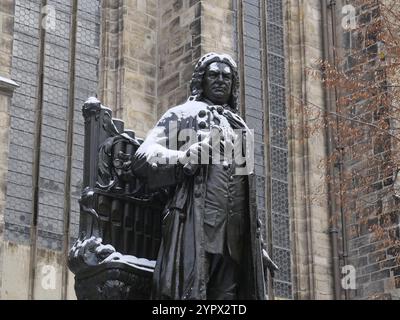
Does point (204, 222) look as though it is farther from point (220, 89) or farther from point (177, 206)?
point (220, 89)

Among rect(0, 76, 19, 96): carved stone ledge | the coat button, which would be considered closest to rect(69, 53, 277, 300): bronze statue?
the coat button

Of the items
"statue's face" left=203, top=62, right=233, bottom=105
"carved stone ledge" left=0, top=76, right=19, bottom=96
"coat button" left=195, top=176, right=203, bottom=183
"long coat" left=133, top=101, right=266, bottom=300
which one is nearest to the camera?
"long coat" left=133, top=101, right=266, bottom=300

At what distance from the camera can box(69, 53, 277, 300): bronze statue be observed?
6078 millimetres

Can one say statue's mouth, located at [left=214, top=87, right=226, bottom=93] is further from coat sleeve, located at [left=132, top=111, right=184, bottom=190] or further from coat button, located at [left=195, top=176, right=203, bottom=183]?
coat button, located at [left=195, top=176, right=203, bottom=183]

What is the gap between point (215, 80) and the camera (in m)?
6.58

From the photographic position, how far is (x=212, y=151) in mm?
6238

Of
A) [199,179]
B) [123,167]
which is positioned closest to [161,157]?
[199,179]

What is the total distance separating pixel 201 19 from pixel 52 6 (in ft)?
7.64

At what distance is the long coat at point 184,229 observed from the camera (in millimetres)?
5988

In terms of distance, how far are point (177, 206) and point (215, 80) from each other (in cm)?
89

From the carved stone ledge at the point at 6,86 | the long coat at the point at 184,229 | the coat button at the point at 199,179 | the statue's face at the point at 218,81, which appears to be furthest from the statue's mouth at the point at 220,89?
the carved stone ledge at the point at 6,86

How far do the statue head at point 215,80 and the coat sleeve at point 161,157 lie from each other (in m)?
0.23

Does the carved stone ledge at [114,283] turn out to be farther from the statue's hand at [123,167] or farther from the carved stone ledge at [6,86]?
the carved stone ledge at [6,86]

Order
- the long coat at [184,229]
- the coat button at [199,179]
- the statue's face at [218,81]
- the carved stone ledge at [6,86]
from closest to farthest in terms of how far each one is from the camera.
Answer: the long coat at [184,229]
the coat button at [199,179]
the statue's face at [218,81]
the carved stone ledge at [6,86]
